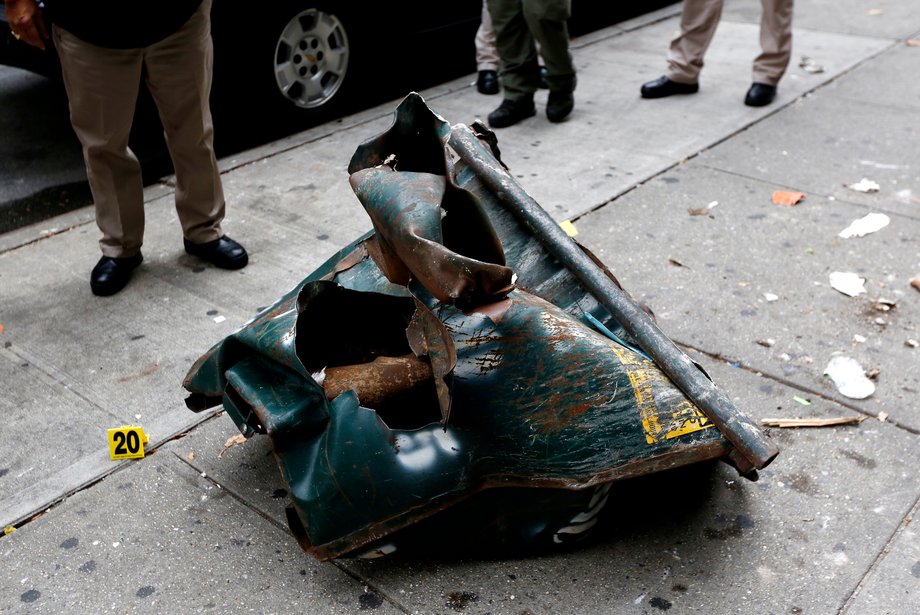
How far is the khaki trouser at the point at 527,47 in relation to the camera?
5.41m

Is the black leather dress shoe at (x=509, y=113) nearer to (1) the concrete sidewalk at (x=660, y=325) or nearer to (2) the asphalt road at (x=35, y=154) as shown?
(1) the concrete sidewalk at (x=660, y=325)

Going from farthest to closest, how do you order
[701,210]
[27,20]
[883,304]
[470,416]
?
1. [701,210]
2. [883,304]
3. [27,20]
4. [470,416]

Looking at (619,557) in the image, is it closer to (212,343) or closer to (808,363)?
(808,363)

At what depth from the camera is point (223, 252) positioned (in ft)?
13.6

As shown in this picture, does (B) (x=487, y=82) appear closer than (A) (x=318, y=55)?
No

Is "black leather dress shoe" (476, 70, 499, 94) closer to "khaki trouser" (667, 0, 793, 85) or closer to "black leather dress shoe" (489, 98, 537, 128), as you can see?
"black leather dress shoe" (489, 98, 537, 128)

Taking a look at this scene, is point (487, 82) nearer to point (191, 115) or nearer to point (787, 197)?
point (787, 197)

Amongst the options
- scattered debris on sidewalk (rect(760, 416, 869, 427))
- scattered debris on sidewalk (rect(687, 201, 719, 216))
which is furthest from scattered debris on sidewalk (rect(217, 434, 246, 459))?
scattered debris on sidewalk (rect(687, 201, 719, 216))

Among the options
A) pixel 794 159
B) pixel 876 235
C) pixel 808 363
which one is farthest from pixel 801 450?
pixel 794 159

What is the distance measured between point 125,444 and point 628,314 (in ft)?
5.08

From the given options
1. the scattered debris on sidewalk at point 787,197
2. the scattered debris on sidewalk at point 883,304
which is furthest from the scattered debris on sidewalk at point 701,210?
the scattered debris on sidewalk at point 883,304

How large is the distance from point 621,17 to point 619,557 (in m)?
6.39

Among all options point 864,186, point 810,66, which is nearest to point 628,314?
point 864,186

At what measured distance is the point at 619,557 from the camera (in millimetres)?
2518
